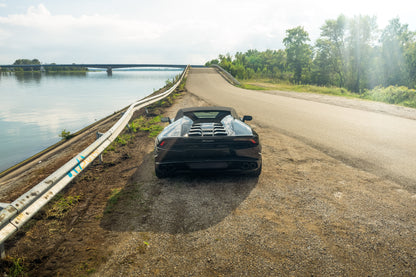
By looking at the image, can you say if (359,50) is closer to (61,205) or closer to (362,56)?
(362,56)

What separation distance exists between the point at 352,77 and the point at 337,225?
172 feet

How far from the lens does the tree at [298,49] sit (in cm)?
5995

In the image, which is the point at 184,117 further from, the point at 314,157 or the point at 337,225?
the point at 337,225

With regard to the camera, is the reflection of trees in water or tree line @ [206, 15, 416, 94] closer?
tree line @ [206, 15, 416, 94]

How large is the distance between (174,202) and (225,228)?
989 millimetres

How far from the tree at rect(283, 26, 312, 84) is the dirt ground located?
62.1 meters

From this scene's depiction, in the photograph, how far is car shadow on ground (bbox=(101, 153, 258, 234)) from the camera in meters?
3.10

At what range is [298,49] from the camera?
60.5 metres

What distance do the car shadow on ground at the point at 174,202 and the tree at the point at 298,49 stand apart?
6229 centimetres

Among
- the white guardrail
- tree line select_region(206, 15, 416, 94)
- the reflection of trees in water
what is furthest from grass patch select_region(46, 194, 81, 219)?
the reflection of trees in water

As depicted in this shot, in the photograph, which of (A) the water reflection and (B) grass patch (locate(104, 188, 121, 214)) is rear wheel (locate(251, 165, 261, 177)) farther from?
(A) the water reflection

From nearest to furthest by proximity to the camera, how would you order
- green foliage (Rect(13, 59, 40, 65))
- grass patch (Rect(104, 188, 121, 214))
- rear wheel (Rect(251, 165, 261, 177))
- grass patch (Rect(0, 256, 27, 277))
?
grass patch (Rect(0, 256, 27, 277)) → grass patch (Rect(104, 188, 121, 214)) → rear wheel (Rect(251, 165, 261, 177)) → green foliage (Rect(13, 59, 40, 65))

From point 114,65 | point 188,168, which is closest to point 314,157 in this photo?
point 188,168

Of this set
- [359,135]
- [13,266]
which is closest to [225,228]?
[13,266]
